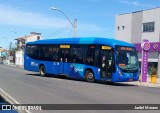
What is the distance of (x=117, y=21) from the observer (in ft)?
177

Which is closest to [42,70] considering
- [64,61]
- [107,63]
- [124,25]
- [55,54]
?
[55,54]

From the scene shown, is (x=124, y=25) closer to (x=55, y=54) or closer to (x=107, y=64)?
(x=55, y=54)

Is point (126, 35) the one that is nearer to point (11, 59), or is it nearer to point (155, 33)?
point (155, 33)

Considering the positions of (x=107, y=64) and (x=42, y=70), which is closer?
(x=107, y=64)

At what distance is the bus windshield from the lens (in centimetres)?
2423

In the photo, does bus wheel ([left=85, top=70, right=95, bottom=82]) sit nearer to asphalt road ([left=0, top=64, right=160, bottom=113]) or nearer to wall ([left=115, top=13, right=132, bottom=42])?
asphalt road ([left=0, top=64, right=160, bottom=113])

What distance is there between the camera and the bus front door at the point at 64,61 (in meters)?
28.5

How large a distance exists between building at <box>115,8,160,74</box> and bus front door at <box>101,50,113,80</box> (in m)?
20.9

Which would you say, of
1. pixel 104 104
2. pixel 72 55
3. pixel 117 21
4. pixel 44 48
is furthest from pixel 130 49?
pixel 117 21

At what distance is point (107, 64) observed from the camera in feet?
80.7

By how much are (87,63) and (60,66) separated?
3584 mm

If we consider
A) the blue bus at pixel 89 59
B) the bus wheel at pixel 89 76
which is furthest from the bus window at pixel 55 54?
the bus wheel at pixel 89 76

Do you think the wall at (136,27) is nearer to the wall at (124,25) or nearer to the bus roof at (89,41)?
the wall at (124,25)

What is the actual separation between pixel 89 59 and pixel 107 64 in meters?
1.97
